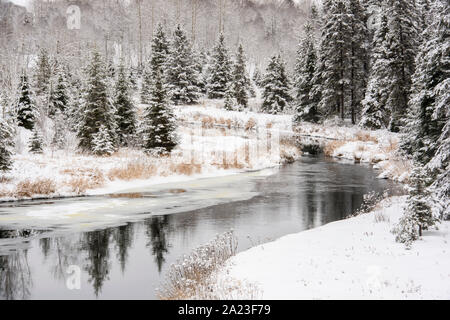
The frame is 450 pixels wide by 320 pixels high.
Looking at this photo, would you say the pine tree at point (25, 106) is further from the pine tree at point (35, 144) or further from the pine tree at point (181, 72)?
the pine tree at point (181, 72)

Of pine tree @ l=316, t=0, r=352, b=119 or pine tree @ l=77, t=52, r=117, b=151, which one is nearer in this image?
pine tree @ l=77, t=52, r=117, b=151

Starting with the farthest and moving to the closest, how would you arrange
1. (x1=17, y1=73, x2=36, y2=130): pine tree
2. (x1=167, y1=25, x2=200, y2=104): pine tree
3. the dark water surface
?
(x1=167, y1=25, x2=200, y2=104): pine tree, (x1=17, y1=73, x2=36, y2=130): pine tree, the dark water surface

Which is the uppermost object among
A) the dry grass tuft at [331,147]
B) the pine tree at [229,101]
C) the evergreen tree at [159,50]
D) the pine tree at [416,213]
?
the evergreen tree at [159,50]

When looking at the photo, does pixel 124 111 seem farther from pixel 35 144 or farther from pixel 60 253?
pixel 60 253

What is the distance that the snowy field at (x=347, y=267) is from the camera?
284 inches

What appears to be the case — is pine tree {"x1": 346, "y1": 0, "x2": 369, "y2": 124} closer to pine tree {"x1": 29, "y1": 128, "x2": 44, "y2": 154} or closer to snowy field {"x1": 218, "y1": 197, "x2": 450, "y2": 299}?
pine tree {"x1": 29, "y1": 128, "x2": 44, "y2": 154}

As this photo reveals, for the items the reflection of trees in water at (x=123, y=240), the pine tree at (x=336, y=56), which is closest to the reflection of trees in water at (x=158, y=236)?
the reflection of trees in water at (x=123, y=240)

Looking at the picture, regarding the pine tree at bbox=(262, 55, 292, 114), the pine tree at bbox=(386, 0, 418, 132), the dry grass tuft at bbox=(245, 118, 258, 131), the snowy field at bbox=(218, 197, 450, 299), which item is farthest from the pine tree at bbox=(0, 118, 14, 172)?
the pine tree at bbox=(262, 55, 292, 114)

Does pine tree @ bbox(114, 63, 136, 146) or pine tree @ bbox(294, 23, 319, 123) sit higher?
pine tree @ bbox(294, 23, 319, 123)

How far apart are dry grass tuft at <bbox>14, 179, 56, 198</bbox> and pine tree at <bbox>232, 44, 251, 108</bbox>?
37.5 m

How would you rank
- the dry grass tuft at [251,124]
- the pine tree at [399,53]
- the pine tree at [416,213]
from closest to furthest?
the pine tree at [416,213] → the pine tree at [399,53] → the dry grass tuft at [251,124]

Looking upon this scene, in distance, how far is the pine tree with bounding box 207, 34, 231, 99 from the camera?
183 ft

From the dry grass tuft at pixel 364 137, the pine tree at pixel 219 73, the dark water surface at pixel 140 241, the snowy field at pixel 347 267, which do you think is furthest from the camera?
the pine tree at pixel 219 73

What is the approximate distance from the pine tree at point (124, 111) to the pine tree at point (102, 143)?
3048mm
